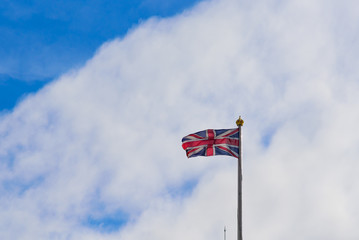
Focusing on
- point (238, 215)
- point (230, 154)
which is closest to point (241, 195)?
point (238, 215)

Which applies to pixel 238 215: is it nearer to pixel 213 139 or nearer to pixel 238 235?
pixel 238 235

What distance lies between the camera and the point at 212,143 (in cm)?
2825

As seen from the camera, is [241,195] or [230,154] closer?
[241,195]

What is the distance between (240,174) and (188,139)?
13.6ft

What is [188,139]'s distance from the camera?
2900 cm

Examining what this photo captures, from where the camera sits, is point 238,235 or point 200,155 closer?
point 238,235

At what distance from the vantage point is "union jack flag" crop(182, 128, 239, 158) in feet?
91.1

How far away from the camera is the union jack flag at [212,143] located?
91.1 ft

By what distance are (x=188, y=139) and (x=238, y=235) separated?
654 cm

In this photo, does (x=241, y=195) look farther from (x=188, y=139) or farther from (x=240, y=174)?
(x=188, y=139)

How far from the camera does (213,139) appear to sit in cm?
2830

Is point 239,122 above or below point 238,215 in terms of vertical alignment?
above

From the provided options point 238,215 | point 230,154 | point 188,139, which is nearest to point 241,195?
point 238,215

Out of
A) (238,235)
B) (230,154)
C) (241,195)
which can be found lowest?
(238,235)
